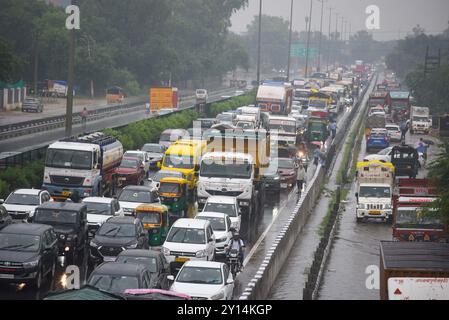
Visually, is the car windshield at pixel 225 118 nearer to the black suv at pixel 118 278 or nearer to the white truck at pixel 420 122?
the white truck at pixel 420 122

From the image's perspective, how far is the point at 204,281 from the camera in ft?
79.4

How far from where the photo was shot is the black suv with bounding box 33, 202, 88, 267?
28484mm

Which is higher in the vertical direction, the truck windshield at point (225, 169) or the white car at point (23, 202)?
the truck windshield at point (225, 169)

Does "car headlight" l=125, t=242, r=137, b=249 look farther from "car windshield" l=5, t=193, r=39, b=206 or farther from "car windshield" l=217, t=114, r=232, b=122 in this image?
"car windshield" l=217, t=114, r=232, b=122

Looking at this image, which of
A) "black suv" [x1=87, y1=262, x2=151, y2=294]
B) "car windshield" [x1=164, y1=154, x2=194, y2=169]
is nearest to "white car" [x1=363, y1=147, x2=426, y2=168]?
"car windshield" [x1=164, y1=154, x2=194, y2=169]

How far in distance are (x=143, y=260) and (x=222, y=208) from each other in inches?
401

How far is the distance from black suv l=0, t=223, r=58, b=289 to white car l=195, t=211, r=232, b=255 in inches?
228

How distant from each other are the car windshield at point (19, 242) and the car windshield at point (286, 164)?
24.4 m

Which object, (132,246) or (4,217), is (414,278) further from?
(4,217)

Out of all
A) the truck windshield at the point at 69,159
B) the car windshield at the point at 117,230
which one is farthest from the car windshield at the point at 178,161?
the car windshield at the point at 117,230

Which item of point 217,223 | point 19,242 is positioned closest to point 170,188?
point 217,223

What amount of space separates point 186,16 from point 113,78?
4723 centimetres

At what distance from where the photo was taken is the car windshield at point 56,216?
28969mm
